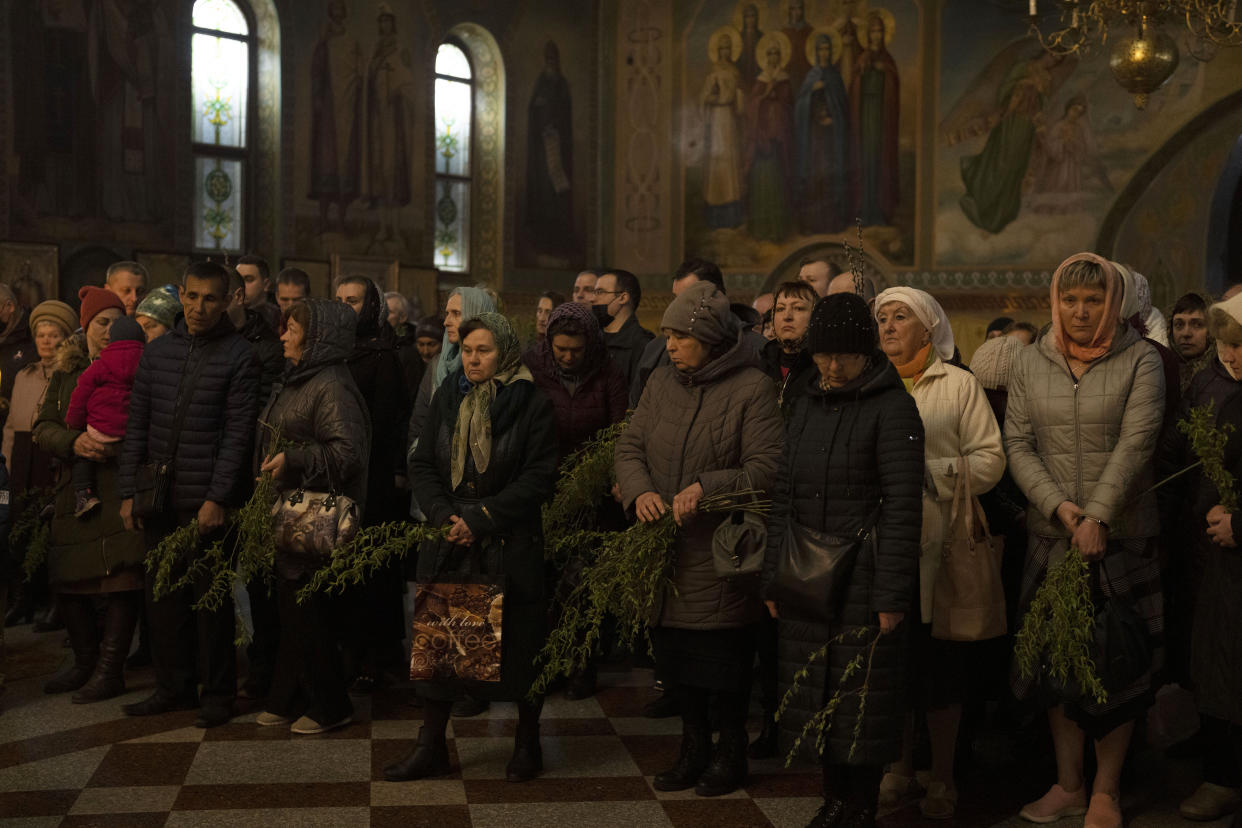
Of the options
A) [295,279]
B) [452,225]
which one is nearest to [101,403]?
[295,279]

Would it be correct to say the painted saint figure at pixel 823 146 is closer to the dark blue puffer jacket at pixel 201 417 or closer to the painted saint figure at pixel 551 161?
the painted saint figure at pixel 551 161

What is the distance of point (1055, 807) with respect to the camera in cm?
461

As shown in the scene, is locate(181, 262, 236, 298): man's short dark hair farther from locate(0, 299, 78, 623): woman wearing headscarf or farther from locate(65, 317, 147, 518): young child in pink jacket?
locate(0, 299, 78, 623): woman wearing headscarf

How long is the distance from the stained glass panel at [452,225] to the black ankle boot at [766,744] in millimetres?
13230

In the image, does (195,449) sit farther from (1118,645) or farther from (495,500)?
(1118,645)

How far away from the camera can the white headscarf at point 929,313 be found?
4613mm

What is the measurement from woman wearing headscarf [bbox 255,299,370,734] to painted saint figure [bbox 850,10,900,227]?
39.3 ft

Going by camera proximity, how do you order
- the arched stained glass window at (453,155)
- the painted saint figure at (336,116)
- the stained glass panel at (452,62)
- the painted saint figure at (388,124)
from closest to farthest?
the painted saint figure at (336,116) → the painted saint figure at (388,124) → the stained glass panel at (452,62) → the arched stained glass window at (453,155)

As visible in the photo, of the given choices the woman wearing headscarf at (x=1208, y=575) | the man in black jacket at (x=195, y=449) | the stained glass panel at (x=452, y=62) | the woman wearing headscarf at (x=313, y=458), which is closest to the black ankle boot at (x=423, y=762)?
the woman wearing headscarf at (x=313, y=458)

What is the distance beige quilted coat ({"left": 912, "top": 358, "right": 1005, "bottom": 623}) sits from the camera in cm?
440

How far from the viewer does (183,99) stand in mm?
15016

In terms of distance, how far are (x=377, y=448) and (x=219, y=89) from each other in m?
10.7

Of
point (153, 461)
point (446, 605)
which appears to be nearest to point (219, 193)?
point (153, 461)

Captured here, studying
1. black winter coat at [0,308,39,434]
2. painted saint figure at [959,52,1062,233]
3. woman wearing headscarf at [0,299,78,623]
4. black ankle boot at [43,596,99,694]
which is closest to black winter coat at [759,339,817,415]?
black ankle boot at [43,596,99,694]
